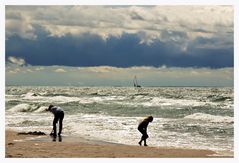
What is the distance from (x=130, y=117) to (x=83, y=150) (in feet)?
16.4

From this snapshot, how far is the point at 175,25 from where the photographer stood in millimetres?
11641

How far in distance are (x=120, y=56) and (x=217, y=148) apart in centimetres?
357

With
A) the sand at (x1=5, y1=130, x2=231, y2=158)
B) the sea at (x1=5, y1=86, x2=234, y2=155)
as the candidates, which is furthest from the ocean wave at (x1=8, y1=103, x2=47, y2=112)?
the sand at (x1=5, y1=130, x2=231, y2=158)

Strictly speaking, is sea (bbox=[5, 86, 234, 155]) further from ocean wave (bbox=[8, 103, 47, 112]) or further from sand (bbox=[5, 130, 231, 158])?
sand (bbox=[5, 130, 231, 158])

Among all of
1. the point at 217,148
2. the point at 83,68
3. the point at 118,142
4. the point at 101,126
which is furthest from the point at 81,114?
the point at 217,148

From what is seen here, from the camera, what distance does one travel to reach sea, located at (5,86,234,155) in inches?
451

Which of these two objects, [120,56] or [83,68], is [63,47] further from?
[120,56]

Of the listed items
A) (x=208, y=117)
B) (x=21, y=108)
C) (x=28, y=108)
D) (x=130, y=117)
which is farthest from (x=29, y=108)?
(x=208, y=117)

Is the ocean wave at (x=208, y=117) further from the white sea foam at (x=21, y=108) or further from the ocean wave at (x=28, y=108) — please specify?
the white sea foam at (x=21, y=108)

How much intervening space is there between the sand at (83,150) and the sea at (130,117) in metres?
0.81

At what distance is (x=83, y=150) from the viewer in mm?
9648

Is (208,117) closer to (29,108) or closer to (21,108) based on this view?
(29,108)

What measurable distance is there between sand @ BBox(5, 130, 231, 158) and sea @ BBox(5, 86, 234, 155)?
81cm
